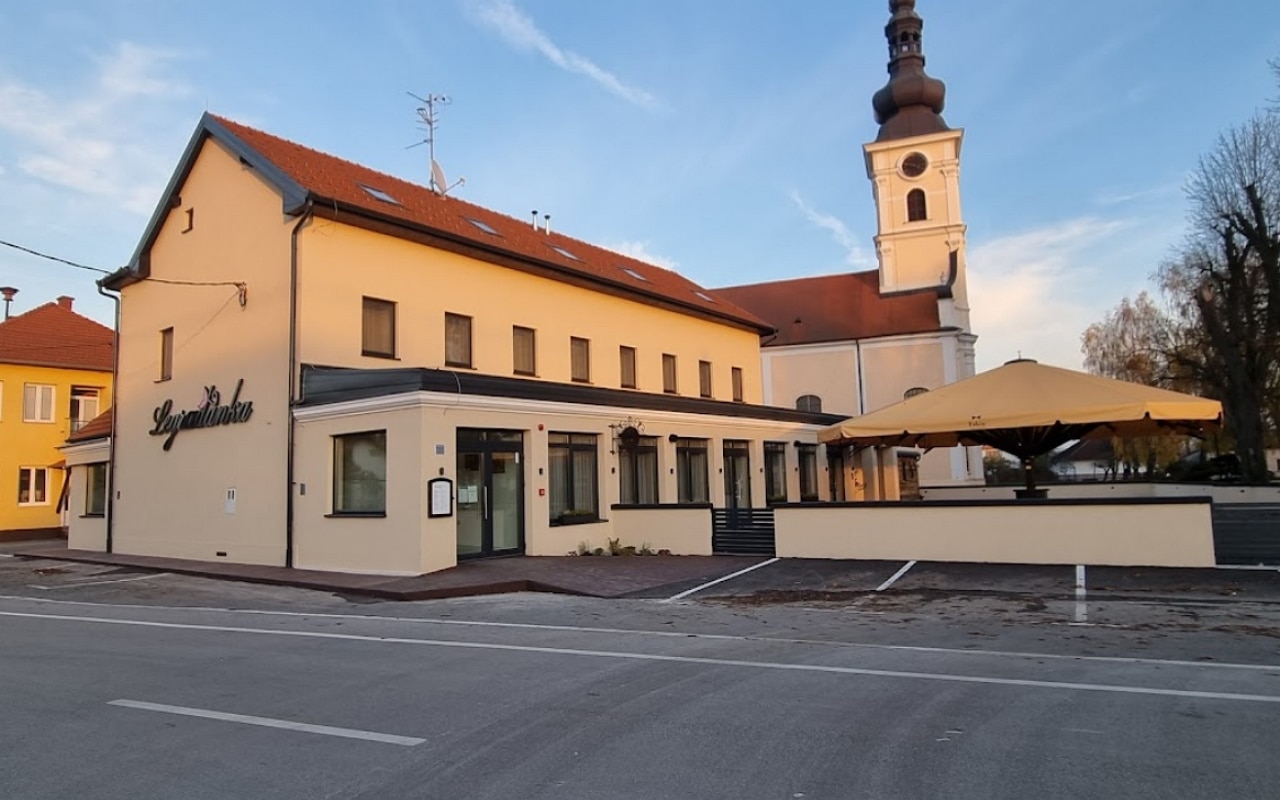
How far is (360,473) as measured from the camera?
16.9 metres

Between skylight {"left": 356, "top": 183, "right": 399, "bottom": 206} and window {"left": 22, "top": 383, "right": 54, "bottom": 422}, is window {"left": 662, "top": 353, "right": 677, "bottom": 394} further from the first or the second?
window {"left": 22, "top": 383, "right": 54, "bottom": 422}

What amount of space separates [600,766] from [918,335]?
43120mm

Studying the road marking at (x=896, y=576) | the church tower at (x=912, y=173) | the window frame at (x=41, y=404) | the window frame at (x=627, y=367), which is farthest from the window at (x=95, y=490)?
the church tower at (x=912, y=173)

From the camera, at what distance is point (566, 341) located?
2450 centimetres

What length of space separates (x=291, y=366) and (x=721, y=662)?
42.7 feet

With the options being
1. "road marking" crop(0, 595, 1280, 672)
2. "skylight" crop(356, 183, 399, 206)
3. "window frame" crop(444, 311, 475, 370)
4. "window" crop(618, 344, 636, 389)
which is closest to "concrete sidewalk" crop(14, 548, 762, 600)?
"road marking" crop(0, 595, 1280, 672)

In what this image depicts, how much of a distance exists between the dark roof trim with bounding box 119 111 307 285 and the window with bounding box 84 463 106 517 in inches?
202

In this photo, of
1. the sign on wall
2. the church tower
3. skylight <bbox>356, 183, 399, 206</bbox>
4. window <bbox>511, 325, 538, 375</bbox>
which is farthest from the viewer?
the church tower

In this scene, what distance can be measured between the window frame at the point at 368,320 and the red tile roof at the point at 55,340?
22151 millimetres

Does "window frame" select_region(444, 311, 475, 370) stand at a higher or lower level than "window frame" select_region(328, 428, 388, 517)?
higher

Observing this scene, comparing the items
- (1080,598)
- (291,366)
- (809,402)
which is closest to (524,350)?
(291,366)

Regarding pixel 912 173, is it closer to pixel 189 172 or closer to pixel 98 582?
pixel 189 172

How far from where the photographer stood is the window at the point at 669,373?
28391 millimetres

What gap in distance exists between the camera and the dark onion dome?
166 ft
